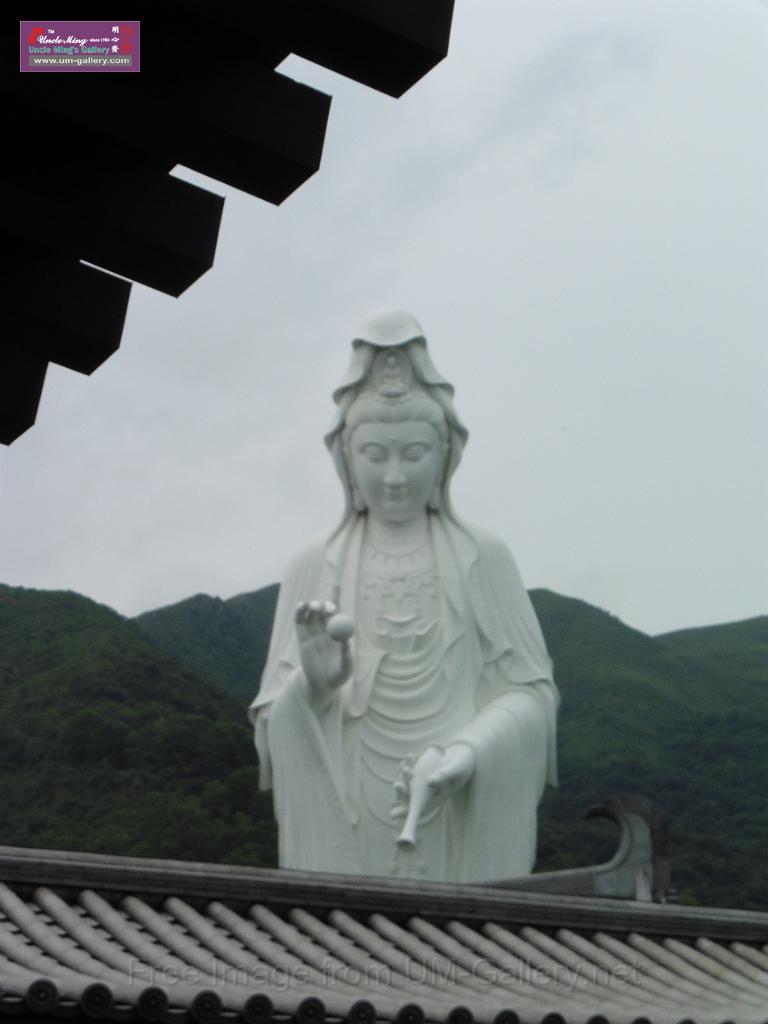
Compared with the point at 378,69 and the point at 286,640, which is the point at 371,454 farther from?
the point at 378,69

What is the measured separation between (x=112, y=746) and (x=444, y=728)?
370 inches

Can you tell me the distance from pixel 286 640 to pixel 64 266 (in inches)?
314

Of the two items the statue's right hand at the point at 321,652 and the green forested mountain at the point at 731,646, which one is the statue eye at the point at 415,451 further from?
the green forested mountain at the point at 731,646

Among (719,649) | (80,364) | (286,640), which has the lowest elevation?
(80,364)

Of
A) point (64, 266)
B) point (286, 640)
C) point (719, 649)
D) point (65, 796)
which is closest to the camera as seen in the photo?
point (64, 266)

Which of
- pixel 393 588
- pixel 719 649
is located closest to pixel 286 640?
pixel 393 588

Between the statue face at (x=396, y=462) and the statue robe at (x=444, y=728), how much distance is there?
0.85 feet

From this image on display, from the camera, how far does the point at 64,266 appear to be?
7.73 ft

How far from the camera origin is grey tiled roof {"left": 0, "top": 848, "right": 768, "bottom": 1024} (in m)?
4.09

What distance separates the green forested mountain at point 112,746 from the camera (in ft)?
53.6

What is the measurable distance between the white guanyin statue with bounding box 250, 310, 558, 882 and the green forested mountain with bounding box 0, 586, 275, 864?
5.05 m
